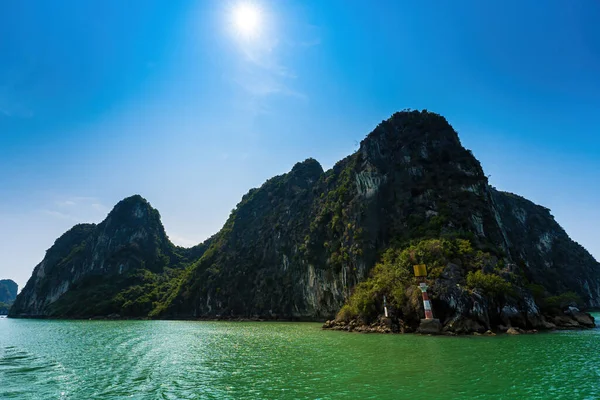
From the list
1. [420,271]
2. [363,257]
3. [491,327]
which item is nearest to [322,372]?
[420,271]

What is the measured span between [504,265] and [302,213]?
232 ft

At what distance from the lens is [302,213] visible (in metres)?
109

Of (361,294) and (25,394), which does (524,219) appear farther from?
(25,394)

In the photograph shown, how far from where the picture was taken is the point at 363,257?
2549 inches

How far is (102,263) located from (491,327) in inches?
6441

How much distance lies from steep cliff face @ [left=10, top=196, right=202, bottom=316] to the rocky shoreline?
392 feet

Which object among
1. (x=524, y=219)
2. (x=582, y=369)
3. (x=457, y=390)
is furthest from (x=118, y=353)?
(x=524, y=219)

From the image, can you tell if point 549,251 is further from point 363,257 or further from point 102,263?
point 102,263

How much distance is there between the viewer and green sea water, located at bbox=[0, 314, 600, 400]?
14.4 metres

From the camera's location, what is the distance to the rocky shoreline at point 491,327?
3600 cm

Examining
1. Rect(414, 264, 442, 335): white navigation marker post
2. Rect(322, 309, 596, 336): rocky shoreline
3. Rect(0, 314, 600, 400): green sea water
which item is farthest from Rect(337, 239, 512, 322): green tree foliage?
Rect(0, 314, 600, 400): green sea water

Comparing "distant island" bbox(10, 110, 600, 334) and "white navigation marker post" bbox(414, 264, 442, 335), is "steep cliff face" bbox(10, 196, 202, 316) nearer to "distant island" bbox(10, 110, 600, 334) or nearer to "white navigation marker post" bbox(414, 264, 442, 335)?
"distant island" bbox(10, 110, 600, 334)

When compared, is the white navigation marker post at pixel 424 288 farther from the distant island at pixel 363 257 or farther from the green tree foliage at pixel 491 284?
the green tree foliage at pixel 491 284

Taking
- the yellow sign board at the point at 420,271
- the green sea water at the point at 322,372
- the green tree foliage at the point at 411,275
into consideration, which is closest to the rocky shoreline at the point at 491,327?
the green tree foliage at the point at 411,275
